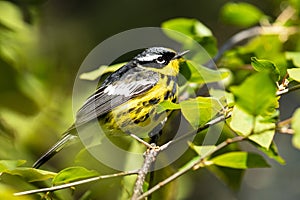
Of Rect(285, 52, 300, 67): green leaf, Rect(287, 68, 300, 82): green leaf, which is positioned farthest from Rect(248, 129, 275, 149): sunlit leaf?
Rect(285, 52, 300, 67): green leaf

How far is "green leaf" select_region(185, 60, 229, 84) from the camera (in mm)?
1174

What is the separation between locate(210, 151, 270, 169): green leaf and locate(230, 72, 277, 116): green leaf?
177mm

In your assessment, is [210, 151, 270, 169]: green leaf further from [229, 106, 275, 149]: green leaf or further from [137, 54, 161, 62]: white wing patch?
[137, 54, 161, 62]: white wing patch

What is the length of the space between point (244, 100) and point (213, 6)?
202cm

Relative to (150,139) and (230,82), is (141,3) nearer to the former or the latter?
(230,82)

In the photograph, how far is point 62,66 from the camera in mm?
1919

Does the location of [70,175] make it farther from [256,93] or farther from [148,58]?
[148,58]

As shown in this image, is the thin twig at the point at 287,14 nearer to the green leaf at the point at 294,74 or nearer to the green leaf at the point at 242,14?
the green leaf at the point at 242,14

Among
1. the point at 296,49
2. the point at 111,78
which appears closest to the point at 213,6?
the point at 296,49

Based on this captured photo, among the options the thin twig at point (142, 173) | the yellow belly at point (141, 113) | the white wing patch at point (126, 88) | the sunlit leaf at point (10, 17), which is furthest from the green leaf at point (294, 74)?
the sunlit leaf at point (10, 17)

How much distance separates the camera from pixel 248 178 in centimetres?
251

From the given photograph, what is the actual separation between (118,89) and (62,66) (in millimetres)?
641

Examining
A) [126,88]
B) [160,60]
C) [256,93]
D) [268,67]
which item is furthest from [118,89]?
[256,93]

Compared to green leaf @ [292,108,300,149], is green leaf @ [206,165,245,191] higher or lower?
lower
